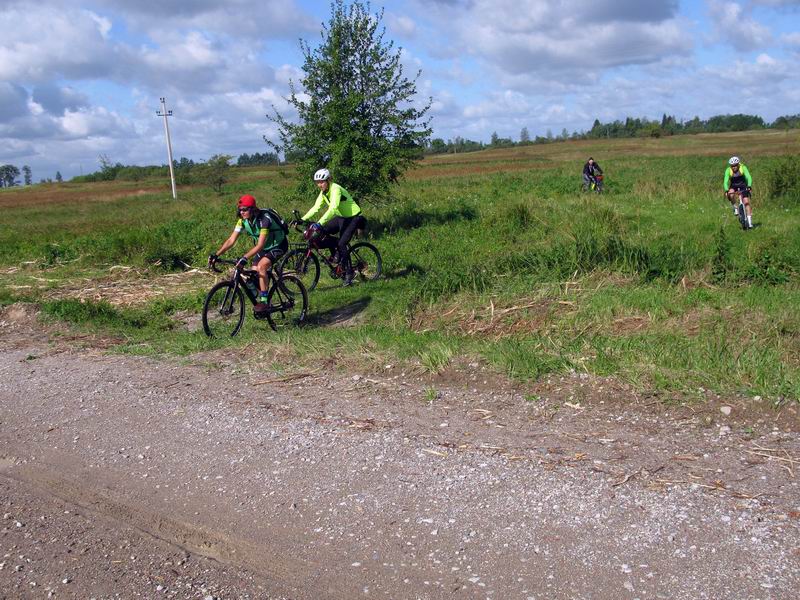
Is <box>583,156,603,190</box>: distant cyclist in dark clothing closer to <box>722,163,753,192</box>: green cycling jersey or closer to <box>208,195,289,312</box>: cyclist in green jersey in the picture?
<box>722,163,753,192</box>: green cycling jersey

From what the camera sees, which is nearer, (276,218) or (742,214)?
(276,218)

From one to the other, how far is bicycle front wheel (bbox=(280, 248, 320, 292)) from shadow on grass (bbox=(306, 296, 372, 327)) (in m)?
1.48

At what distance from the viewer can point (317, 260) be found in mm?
12133

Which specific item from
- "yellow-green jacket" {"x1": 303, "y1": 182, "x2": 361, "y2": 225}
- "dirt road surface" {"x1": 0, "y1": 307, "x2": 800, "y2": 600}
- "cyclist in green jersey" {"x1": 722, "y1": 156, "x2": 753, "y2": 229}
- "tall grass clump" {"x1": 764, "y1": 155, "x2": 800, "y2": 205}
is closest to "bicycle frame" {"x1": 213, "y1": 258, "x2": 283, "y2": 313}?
"yellow-green jacket" {"x1": 303, "y1": 182, "x2": 361, "y2": 225}

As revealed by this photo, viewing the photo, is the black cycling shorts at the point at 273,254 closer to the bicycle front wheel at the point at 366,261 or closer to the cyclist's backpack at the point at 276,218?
the cyclist's backpack at the point at 276,218

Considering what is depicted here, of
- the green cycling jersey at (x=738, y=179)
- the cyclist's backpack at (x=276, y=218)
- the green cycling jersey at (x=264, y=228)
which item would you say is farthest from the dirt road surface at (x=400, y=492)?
A: the green cycling jersey at (x=738, y=179)

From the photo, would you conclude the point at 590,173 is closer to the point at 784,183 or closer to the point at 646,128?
the point at 784,183

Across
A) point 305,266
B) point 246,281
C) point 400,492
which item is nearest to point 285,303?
point 246,281

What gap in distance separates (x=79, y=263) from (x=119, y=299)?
488 centimetres

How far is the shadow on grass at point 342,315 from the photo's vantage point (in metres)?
9.88

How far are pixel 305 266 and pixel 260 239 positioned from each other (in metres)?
2.91

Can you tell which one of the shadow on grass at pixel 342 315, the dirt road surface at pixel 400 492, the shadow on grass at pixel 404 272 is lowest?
the dirt road surface at pixel 400 492

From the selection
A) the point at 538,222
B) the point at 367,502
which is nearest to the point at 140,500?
the point at 367,502

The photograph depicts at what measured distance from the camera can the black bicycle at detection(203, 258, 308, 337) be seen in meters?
9.15
